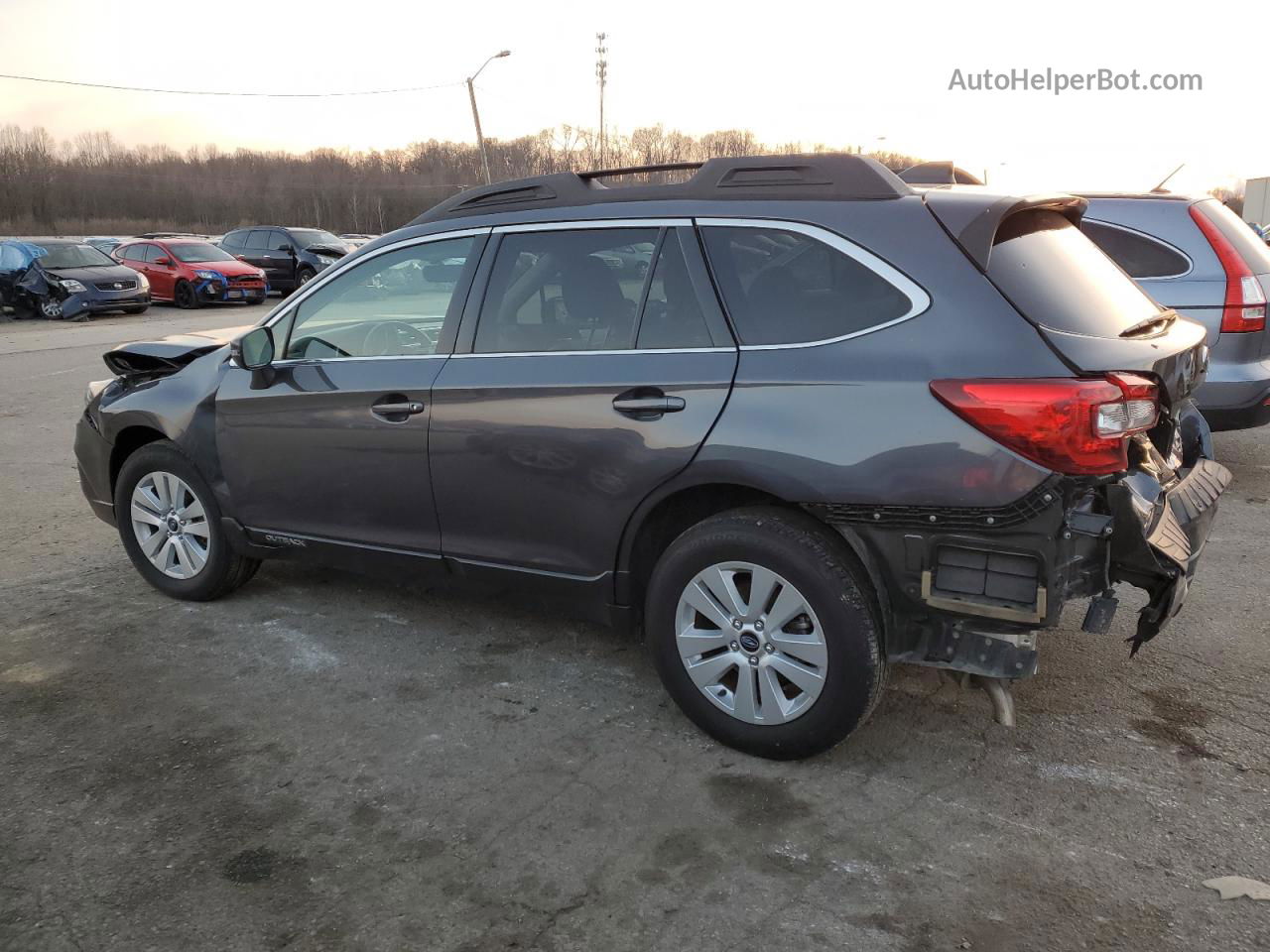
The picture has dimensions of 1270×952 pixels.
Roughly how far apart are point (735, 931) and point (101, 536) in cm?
479

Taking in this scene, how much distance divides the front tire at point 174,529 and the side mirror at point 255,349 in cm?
60

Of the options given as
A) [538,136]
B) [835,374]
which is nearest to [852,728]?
[835,374]

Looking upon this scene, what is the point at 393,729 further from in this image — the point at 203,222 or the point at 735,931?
the point at 203,222

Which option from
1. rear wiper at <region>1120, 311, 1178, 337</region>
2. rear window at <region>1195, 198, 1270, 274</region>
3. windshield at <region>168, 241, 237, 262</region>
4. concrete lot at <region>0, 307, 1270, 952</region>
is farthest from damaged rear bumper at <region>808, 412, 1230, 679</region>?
windshield at <region>168, 241, 237, 262</region>

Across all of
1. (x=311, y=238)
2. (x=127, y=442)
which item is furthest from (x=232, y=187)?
(x=127, y=442)

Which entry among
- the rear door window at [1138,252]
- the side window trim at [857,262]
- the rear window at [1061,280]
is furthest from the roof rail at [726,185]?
the rear door window at [1138,252]

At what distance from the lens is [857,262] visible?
10.3 ft

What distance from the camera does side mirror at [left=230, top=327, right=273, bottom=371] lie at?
4.44m

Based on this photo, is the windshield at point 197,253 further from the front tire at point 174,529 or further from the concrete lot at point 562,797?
the concrete lot at point 562,797

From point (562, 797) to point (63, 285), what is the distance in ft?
72.1

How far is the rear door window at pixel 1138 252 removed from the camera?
19.8 ft

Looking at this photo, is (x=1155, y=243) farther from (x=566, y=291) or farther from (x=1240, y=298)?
(x=566, y=291)

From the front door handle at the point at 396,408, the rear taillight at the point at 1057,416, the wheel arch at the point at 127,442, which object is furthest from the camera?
the wheel arch at the point at 127,442

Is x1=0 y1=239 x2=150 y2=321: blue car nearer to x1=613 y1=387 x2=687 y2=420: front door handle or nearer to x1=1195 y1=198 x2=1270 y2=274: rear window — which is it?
x1=1195 y1=198 x2=1270 y2=274: rear window
